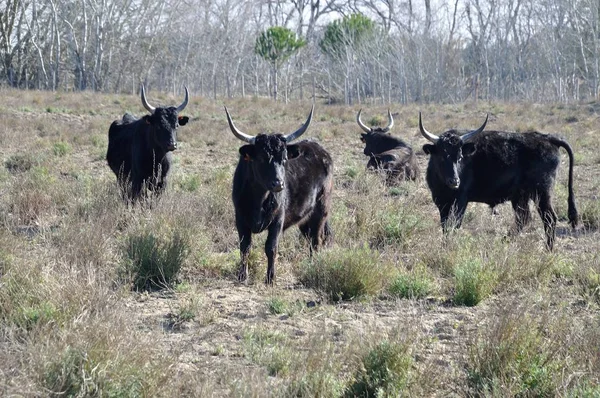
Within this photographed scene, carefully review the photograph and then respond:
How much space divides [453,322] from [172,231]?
123 inches

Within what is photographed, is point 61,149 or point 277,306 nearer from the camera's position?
point 277,306

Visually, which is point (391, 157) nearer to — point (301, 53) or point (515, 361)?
point (515, 361)

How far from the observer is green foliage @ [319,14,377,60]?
47.4 m

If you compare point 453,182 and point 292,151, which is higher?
point 292,151

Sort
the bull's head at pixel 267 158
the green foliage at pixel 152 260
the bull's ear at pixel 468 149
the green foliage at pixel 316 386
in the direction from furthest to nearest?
1. the bull's ear at pixel 468 149
2. the bull's head at pixel 267 158
3. the green foliage at pixel 152 260
4. the green foliage at pixel 316 386

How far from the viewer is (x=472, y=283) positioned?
645 centimetres

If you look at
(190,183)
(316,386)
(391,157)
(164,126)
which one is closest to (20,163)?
(190,183)

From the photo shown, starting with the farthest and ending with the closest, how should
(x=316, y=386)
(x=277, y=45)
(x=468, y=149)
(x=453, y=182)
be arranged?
1. (x=277, y=45)
2. (x=468, y=149)
3. (x=453, y=182)
4. (x=316, y=386)

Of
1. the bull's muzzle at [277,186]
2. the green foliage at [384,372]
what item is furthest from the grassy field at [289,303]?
the bull's muzzle at [277,186]

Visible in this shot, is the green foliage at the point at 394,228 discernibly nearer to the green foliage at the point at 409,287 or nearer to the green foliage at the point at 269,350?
the green foliage at the point at 409,287

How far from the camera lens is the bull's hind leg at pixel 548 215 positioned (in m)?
8.83

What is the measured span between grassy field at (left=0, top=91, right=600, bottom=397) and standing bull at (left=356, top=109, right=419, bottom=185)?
73.1 inches

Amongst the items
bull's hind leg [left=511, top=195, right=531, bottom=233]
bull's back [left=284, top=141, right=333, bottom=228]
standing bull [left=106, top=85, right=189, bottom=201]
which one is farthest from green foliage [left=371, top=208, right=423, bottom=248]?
standing bull [left=106, top=85, right=189, bottom=201]

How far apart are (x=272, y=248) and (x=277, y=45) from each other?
38411 millimetres
